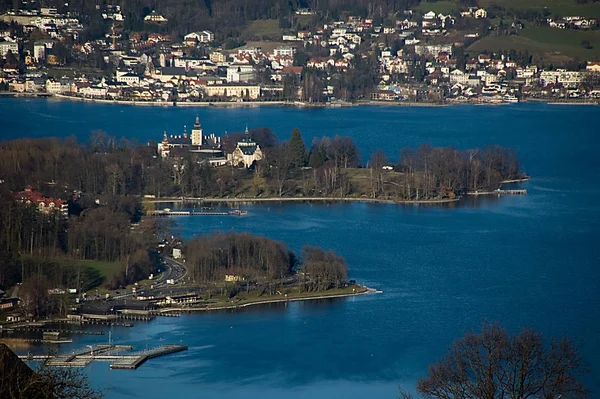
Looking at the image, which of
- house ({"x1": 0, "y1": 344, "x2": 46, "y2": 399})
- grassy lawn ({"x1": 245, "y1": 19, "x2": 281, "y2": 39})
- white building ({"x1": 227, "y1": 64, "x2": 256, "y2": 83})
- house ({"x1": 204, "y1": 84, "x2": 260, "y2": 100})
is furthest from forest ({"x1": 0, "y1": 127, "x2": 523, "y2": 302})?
grassy lawn ({"x1": 245, "y1": 19, "x2": 281, "y2": 39})

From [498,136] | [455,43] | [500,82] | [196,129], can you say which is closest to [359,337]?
[196,129]

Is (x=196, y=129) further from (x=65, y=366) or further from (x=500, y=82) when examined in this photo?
(x=500, y=82)

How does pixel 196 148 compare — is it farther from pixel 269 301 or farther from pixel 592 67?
pixel 592 67

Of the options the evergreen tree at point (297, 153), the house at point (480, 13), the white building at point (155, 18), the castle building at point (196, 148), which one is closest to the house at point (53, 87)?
the white building at point (155, 18)

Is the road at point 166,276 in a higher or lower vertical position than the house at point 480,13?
lower

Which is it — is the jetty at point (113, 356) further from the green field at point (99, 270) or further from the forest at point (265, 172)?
the forest at point (265, 172)

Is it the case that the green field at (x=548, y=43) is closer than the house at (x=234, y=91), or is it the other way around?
the house at (x=234, y=91)
